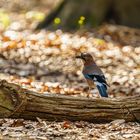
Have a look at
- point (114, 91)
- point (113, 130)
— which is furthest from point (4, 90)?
point (114, 91)

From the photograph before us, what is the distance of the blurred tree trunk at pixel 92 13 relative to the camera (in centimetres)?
1337

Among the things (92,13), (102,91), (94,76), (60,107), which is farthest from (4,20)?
(60,107)

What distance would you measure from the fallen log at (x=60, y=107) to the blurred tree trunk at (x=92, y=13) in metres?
6.89

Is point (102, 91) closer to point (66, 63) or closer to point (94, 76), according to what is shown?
point (94, 76)

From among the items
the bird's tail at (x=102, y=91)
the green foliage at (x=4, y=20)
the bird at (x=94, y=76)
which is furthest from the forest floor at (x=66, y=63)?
the bird's tail at (x=102, y=91)

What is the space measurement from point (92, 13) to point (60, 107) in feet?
24.4

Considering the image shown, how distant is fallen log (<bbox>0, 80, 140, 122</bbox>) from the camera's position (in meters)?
6.15

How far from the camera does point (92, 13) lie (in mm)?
13469

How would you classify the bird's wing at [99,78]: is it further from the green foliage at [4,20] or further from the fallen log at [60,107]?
the green foliage at [4,20]

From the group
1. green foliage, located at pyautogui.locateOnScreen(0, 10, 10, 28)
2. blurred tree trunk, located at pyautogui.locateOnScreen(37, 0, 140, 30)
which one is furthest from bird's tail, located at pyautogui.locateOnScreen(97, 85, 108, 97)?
green foliage, located at pyautogui.locateOnScreen(0, 10, 10, 28)

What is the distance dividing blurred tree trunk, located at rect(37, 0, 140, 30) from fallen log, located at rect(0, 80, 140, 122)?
689 centimetres

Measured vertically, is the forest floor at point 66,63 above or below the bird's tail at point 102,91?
above

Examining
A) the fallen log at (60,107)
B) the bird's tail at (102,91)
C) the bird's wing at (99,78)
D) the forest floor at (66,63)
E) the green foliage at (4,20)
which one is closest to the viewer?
the fallen log at (60,107)

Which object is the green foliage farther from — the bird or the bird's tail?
the bird's tail
